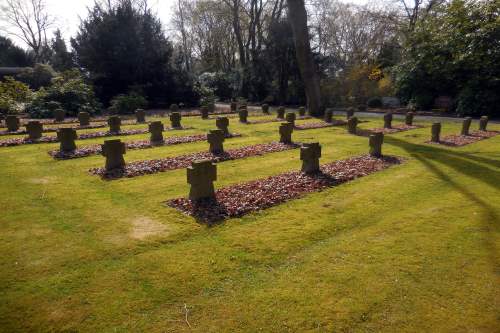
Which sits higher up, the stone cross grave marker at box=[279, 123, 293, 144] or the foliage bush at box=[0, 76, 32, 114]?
the foliage bush at box=[0, 76, 32, 114]

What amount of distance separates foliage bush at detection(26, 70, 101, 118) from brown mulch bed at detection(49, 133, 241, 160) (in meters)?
12.2

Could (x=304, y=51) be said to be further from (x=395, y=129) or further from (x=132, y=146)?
(x=132, y=146)

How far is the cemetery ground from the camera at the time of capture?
3.59 meters

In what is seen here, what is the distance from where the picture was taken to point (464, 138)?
49.5 ft

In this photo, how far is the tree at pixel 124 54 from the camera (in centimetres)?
2852

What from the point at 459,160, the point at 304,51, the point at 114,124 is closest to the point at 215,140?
the point at 114,124

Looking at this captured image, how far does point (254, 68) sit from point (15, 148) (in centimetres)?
2493

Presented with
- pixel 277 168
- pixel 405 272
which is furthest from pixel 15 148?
pixel 405 272

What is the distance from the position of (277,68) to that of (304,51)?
11208 mm

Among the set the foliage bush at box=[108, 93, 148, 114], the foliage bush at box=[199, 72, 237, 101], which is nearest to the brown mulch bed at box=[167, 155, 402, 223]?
the foliage bush at box=[108, 93, 148, 114]

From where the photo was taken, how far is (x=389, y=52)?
3541 centimetres

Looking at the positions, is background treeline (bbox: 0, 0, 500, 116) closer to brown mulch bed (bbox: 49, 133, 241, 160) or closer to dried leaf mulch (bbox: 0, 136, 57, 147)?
dried leaf mulch (bbox: 0, 136, 57, 147)

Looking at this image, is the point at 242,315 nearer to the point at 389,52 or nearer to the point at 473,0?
the point at 473,0

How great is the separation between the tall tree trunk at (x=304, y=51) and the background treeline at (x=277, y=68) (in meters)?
8.58
